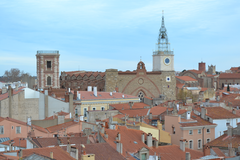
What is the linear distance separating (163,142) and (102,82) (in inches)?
1740

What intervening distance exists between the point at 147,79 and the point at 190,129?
41374 mm

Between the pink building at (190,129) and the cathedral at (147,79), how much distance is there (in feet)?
117

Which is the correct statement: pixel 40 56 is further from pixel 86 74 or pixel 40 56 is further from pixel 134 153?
pixel 134 153

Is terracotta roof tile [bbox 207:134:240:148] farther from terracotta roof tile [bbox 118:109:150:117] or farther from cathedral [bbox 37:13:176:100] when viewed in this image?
cathedral [bbox 37:13:176:100]

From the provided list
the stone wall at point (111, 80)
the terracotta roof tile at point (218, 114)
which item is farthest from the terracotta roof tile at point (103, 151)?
the stone wall at point (111, 80)

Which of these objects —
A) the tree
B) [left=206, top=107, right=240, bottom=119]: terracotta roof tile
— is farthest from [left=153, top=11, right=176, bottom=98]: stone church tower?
the tree

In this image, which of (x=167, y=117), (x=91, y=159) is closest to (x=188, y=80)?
(x=167, y=117)

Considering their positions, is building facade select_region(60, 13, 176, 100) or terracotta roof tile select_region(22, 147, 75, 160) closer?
terracotta roof tile select_region(22, 147, 75, 160)

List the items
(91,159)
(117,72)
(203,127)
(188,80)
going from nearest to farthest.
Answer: (91,159), (203,127), (117,72), (188,80)

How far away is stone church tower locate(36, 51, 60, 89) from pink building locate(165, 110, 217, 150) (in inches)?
1440

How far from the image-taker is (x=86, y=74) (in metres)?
80.1

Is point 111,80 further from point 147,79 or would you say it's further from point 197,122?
point 197,122

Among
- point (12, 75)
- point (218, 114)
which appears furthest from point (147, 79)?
point (12, 75)

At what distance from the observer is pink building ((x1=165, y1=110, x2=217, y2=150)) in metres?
31.7
